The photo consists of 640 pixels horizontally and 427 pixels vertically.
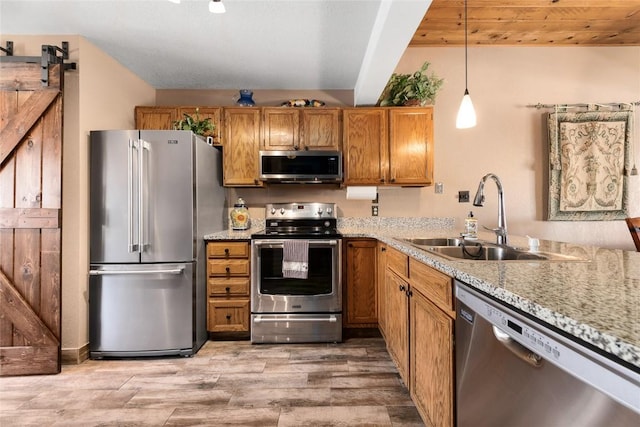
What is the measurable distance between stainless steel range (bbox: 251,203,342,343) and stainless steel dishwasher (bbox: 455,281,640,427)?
1567 mm

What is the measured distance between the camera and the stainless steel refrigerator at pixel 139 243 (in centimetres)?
229

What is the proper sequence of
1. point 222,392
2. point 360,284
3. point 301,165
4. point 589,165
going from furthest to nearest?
1. point 589,165
2. point 301,165
3. point 360,284
4. point 222,392

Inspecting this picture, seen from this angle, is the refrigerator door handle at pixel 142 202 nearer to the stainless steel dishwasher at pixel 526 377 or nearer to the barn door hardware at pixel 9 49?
the barn door hardware at pixel 9 49

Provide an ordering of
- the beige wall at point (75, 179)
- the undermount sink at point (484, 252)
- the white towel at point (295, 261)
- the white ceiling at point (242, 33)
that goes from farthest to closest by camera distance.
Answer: the white towel at point (295, 261) → the beige wall at point (75, 179) → the white ceiling at point (242, 33) → the undermount sink at point (484, 252)

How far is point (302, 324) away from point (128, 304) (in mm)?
1379

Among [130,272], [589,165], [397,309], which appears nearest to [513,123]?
[589,165]

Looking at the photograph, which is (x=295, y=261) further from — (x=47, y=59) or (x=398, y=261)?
(x=47, y=59)

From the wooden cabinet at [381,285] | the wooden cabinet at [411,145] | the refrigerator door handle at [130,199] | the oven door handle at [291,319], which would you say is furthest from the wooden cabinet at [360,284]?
the refrigerator door handle at [130,199]

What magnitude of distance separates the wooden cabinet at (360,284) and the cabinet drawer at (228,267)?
92 centimetres

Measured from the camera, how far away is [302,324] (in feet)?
8.45

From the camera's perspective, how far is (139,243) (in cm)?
227

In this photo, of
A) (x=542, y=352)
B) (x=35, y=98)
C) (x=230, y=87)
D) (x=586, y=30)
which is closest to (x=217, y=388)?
(x=542, y=352)

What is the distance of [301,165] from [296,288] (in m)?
1.18

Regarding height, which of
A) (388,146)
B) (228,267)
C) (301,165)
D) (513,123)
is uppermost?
(513,123)
